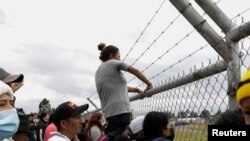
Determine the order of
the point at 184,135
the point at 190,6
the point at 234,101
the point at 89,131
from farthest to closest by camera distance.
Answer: the point at 89,131 → the point at 184,135 → the point at 190,6 → the point at 234,101

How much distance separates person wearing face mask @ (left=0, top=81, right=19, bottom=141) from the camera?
2.96m

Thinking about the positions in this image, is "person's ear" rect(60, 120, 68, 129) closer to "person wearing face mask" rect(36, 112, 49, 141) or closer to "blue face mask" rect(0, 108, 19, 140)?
"blue face mask" rect(0, 108, 19, 140)

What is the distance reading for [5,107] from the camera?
3.02 meters

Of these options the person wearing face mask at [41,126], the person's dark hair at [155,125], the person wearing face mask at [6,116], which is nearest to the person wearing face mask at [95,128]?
the person's dark hair at [155,125]

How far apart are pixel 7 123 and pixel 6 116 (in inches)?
2.2

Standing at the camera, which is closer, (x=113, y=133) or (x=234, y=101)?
(x=234, y=101)

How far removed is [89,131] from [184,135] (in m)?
2.54

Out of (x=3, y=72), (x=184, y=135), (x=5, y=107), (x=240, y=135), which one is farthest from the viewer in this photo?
(x=3, y=72)

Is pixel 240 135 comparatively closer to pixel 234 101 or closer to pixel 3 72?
pixel 234 101

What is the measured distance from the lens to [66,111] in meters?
4.03

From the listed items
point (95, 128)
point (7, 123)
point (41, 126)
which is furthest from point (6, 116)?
point (41, 126)

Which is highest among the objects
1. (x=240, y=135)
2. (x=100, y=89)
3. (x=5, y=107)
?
(x=100, y=89)

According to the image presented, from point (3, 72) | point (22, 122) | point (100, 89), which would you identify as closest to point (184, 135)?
point (100, 89)

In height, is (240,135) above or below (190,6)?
below
